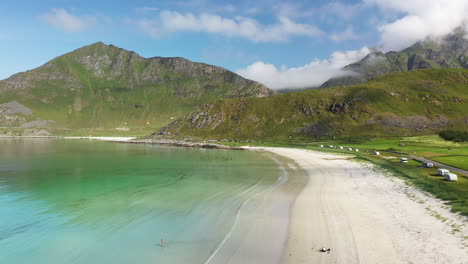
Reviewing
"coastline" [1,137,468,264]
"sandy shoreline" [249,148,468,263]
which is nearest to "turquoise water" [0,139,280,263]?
"coastline" [1,137,468,264]

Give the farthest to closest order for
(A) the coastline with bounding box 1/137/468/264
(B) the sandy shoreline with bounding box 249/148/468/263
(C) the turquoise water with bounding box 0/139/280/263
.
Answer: (C) the turquoise water with bounding box 0/139/280/263 → (A) the coastline with bounding box 1/137/468/264 → (B) the sandy shoreline with bounding box 249/148/468/263

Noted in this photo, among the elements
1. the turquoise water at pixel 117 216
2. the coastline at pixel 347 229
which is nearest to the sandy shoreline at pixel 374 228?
the coastline at pixel 347 229

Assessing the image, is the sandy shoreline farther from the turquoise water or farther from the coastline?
the turquoise water

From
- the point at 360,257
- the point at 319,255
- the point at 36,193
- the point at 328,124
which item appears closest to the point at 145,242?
the point at 319,255

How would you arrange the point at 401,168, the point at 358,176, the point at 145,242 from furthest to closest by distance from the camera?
1. the point at 401,168
2. the point at 358,176
3. the point at 145,242

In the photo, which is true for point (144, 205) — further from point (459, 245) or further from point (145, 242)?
point (459, 245)

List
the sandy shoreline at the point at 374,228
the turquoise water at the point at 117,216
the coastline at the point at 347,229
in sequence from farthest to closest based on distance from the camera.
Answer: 1. the turquoise water at the point at 117,216
2. the coastline at the point at 347,229
3. the sandy shoreline at the point at 374,228

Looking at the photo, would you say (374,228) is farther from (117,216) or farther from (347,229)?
(117,216)

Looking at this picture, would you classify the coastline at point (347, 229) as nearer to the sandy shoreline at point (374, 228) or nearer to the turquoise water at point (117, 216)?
the sandy shoreline at point (374, 228)
